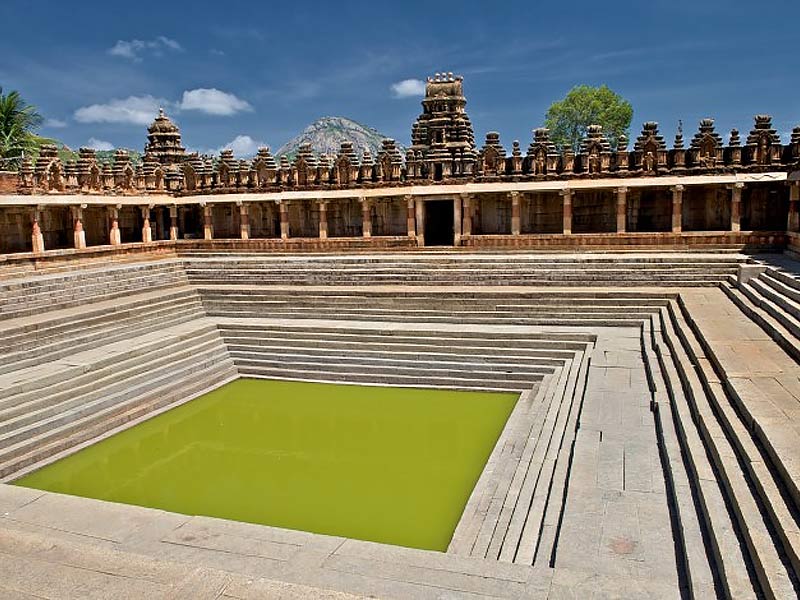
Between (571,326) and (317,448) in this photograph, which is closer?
(317,448)

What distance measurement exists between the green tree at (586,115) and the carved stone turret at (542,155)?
972 inches

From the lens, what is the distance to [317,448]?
897cm

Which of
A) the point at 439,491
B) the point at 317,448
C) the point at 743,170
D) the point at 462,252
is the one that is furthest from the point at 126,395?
the point at 743,170

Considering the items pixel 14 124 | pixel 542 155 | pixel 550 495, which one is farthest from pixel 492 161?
pixel 14 124

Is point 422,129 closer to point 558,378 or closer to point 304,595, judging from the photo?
point 558,378

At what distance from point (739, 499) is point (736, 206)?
48.2 ft

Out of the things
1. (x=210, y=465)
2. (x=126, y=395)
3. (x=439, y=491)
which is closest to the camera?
(x=439, y=491)

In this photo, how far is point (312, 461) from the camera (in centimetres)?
854

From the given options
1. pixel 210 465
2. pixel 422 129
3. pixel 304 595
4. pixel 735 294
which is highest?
pixel 422 129

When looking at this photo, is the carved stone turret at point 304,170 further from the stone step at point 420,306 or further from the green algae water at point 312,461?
the green algae water at point 312,461

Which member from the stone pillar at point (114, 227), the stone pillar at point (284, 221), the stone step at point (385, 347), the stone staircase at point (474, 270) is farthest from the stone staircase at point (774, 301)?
the stone pillar at point (114, 227)

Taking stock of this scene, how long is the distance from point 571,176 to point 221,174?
40.2 ft

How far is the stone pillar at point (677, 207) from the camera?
1785 cm

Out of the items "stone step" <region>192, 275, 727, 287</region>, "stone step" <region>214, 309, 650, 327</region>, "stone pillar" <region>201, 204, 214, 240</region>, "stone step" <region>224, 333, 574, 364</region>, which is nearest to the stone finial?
"stone step" <region>192, 275, 727, 287</region>
